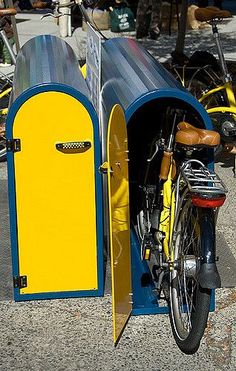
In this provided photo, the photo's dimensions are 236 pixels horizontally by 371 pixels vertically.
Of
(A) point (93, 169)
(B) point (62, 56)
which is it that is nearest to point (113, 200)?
(A) point (93, 169)

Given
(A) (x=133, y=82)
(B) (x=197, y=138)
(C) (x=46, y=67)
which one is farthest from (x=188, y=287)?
(C) (x=46, y=67)

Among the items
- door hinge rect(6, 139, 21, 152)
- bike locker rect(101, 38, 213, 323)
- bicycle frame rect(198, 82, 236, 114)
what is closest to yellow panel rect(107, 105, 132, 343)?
bike locker rect(101, 38, 213, 323)

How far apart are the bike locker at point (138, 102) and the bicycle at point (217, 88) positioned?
1010 millimetres

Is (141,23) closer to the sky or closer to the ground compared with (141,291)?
closer to the ground

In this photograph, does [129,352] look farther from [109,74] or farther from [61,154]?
[109,74]

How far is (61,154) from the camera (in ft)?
13.1

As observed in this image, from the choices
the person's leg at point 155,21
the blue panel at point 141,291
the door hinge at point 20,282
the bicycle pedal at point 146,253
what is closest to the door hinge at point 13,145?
the door hinge at point 20,282

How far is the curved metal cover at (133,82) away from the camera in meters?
3.87

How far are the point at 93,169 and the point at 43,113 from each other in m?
0.45

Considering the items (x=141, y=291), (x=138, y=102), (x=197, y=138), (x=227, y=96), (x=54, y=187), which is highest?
(x=138, y=102)

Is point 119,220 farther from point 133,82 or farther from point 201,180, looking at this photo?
point 133,82

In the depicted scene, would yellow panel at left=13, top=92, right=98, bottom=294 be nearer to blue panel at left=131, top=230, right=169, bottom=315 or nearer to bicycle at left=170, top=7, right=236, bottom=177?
blue panel at left=131, top=230, right=169, bottom=315

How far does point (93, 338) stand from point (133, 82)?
59.6 inches

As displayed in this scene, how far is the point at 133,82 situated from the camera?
13.7ft
